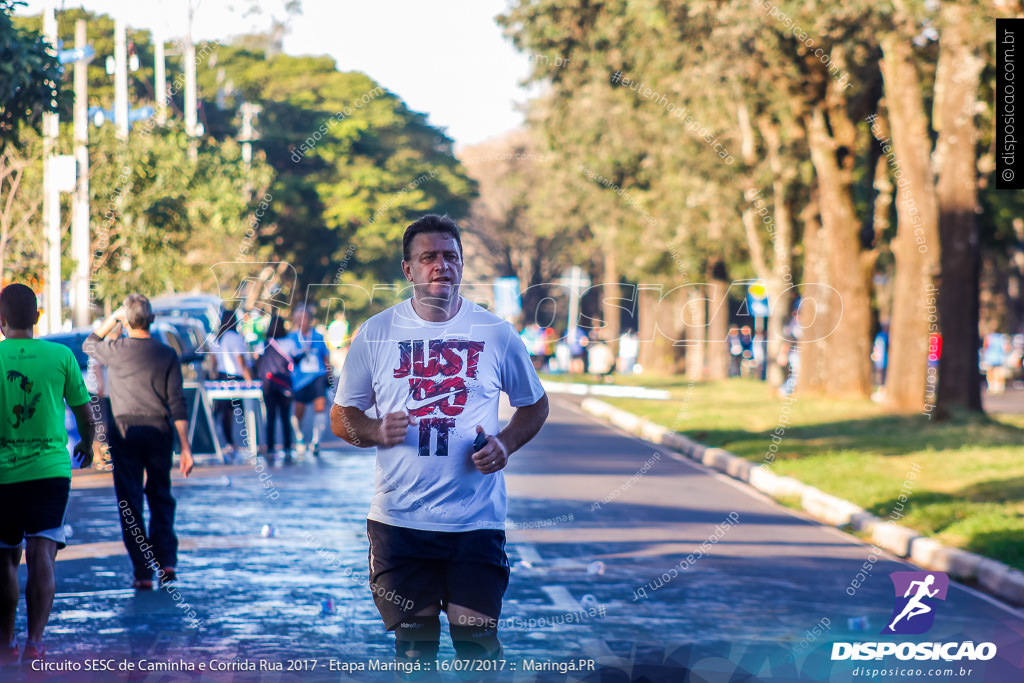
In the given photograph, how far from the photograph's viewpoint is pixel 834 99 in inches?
1106

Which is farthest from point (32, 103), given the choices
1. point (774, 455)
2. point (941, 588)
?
point (774, 455)

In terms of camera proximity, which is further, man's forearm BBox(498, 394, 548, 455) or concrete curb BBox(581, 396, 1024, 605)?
concrete curb BBox(581, 396, 1024, 605)

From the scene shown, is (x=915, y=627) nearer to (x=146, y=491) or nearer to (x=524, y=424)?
(x=524, y=424)

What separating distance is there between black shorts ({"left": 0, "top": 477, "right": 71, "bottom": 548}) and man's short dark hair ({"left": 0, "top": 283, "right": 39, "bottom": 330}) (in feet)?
2.45

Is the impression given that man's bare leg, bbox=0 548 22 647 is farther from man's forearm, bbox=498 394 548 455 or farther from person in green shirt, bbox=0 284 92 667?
man's forearm, bbox=498 394 548 455

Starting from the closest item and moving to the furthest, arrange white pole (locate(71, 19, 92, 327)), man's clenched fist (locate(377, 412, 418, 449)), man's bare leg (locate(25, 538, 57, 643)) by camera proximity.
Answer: man's clenched fist (locate(377, 412, 418, 449)), man's bare leg (locate(25, 538, 57, 643)), white pole (locate(71, 19, 92, 327))

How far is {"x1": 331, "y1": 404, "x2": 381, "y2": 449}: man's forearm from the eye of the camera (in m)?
4.88

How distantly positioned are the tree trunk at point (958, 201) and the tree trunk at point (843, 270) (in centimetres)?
690

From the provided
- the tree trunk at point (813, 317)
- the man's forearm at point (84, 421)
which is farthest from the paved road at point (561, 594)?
the tree trunk at point (813, 317)

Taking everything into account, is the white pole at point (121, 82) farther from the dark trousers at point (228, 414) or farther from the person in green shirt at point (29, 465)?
the person in green shirt at point (29, 465)

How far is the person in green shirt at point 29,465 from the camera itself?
21.6ft

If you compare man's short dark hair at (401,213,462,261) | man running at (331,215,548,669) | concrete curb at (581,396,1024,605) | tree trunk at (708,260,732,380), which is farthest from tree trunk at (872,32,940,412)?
tree trunk at (708,260,732,380)

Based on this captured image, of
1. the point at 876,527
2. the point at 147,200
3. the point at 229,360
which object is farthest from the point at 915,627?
the point at 147,200

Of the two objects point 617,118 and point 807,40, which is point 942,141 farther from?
point 617,118
